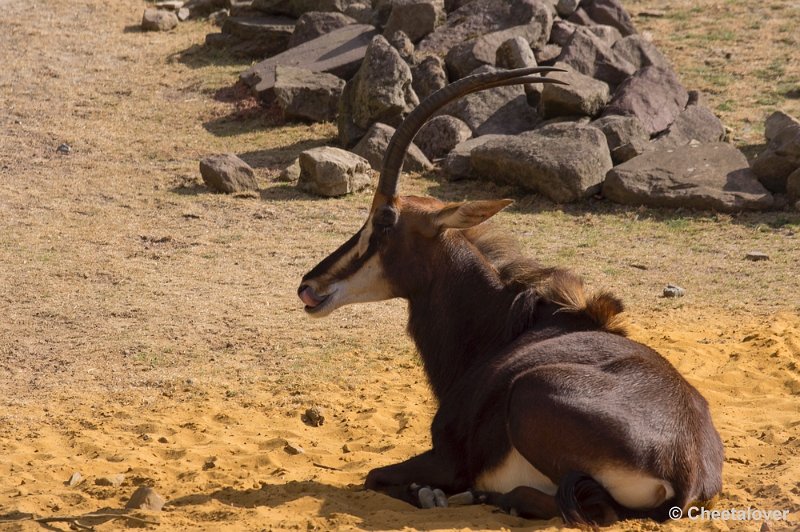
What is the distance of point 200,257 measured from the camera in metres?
14.0

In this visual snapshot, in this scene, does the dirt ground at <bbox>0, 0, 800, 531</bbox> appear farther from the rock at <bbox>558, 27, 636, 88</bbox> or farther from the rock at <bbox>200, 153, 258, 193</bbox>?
the rock at <bbox>558, 27, 636, 88</bbox>

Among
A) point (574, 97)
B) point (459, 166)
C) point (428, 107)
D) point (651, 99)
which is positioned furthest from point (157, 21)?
point (428, 107)

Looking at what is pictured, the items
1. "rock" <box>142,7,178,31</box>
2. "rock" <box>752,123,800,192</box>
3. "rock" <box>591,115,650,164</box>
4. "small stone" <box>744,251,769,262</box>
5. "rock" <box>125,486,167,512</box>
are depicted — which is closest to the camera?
"rock" <box>125,486,167,512</box>

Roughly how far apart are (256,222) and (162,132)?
451 cm

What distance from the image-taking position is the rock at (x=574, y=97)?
17531mm

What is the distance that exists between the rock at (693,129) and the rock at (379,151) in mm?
3418

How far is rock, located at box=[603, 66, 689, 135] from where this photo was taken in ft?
58.6

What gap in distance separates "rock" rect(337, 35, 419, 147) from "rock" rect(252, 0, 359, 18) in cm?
446

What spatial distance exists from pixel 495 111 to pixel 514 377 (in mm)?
11595

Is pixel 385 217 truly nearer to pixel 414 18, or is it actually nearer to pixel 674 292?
pixel 674 292

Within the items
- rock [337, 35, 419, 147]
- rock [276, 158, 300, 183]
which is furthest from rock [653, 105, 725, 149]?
rock [276, 158, 300, 183]

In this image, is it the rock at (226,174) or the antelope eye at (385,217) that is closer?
the antelope eye at (385,217)

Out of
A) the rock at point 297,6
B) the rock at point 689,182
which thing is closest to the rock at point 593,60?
the rock at point 689,182

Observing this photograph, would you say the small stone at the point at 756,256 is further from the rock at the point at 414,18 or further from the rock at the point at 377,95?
the rock at the point at 414,18
